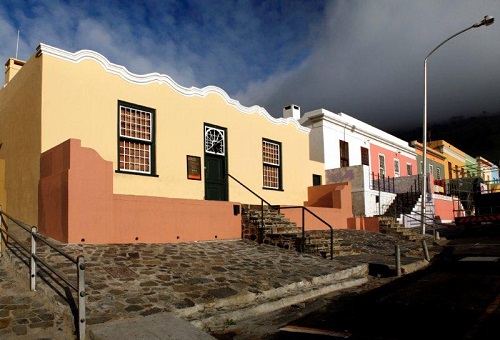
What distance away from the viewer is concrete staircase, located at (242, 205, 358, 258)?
11.7 meters

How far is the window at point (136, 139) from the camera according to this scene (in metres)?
11.9

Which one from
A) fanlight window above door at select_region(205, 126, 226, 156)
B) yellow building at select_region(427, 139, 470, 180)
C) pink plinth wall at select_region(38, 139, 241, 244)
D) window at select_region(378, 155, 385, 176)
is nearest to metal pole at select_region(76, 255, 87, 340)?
pink plinth wall at select_region(38, 139, 241, 244)

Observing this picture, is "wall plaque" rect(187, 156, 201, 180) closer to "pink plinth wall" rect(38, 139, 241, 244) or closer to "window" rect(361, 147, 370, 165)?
"pink plinth wall" rect(38, 139, 241, 244)

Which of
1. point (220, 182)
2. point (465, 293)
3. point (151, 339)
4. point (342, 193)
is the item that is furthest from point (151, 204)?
point (342, 193)

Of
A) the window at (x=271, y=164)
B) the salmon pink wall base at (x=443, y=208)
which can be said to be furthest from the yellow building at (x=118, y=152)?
the salmon pink wall base at (x=443, y=208)

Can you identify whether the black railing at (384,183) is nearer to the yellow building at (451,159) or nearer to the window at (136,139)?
the yellow building at (451,159)

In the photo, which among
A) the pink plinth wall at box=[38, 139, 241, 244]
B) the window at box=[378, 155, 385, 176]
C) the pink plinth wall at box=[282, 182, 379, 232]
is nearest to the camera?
the pink plinth wall at box=[38, 139, 241, 244]

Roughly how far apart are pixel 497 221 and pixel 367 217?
590cm

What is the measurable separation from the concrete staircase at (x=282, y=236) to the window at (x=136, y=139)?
3445 mm

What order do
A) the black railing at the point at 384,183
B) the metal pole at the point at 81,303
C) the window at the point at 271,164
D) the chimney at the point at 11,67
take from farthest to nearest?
the black railing at the point at 384,183
the window at the point at 271,164
the chimney at the point at 11,67
the metal pole at the point at 81,303

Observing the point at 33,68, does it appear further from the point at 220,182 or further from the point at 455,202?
the point at 455,202

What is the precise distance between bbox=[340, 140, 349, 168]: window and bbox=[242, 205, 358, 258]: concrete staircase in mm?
10239

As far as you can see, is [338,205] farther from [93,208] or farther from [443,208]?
[443,208]

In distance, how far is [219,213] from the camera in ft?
40.7
